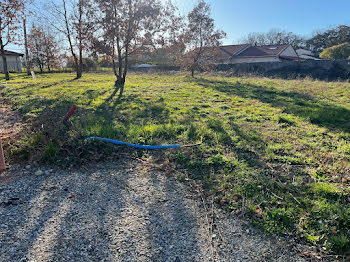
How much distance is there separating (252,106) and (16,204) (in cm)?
644

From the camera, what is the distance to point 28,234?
2.09 m

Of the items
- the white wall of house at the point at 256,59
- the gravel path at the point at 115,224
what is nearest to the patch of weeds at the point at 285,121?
the gravel path at the point at 115,224

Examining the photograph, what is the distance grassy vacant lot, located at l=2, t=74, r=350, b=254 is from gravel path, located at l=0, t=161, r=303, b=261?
349 millimetres

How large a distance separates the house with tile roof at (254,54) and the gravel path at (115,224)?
28232mm

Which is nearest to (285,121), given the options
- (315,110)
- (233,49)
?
(315,110)

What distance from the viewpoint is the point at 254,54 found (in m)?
29.9

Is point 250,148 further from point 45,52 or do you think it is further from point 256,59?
point 45,52

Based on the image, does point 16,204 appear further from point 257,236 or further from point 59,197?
point 257,236

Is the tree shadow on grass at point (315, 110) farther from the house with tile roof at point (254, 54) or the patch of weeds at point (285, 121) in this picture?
the house with tile roof at point (254, 54)

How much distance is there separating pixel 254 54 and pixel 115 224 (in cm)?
3163

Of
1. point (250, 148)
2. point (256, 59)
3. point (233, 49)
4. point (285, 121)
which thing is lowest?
point (250, 148)

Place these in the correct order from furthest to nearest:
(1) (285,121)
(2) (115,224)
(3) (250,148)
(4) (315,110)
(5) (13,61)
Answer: (5) (13,61) → (4) (315,110) → (1) (285,121) → (3) (250,148) → (2) (115,224)

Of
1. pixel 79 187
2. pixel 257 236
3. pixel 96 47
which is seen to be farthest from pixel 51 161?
pixel 96 47

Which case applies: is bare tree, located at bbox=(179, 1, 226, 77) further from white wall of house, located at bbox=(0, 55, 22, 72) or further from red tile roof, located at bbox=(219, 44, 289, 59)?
white wall of house, located at bbox=(0, 55, 22, 72)
